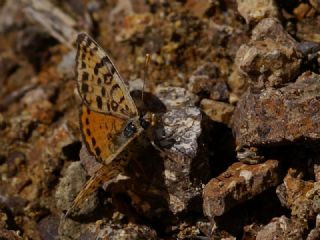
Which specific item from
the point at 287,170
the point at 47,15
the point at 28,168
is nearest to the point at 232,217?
the point at 287,170

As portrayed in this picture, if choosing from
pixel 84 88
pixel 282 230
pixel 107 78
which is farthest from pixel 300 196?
pixel 84 88

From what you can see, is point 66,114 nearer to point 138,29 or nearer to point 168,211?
point 138,29

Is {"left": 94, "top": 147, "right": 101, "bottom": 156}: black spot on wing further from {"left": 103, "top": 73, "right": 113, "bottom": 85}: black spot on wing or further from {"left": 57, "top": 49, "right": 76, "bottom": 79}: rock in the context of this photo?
{"left": 57, "top": 49, "right": 76, "bottom": 79}: rock

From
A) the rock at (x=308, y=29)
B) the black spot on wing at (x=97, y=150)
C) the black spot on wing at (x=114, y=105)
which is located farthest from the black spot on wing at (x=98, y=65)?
the rock at (x=308, y=29)

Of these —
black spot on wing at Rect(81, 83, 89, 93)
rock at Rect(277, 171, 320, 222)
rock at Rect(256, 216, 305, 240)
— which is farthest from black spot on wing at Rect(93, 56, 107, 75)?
rock at Rect(256, 216, 305, 240)

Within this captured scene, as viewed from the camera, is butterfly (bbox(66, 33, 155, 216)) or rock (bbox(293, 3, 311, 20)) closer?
butterfly (bbox(66, 33, 155, 216))

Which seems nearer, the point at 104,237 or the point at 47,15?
the point at 104,237

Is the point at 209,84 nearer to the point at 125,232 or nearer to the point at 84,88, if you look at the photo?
the point at 84,88
